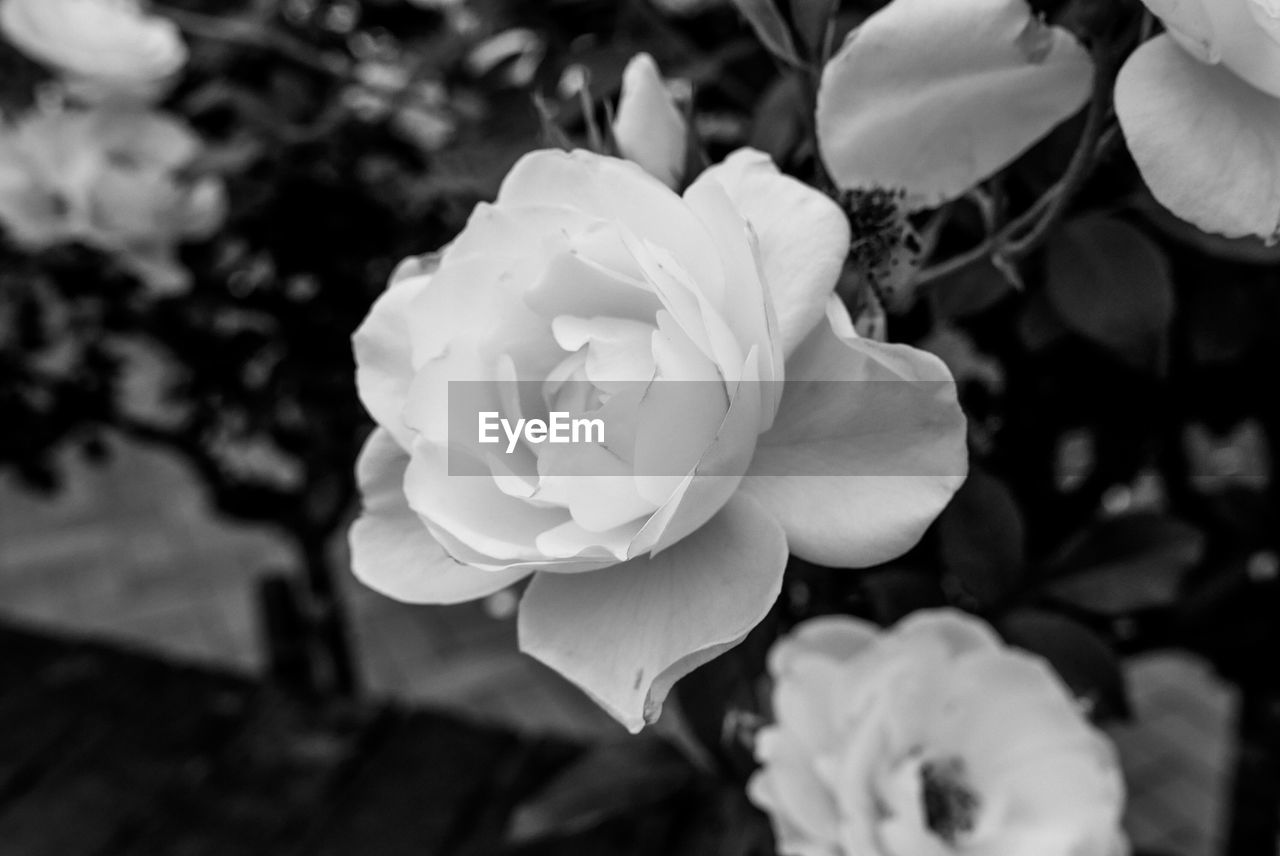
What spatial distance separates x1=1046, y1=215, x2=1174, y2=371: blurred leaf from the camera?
1.72 ft

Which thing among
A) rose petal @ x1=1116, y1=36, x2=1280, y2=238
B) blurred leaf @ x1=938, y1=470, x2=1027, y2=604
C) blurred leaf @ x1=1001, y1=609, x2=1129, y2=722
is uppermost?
rose petal @ x1=1116, y1=36, x2=1280, y2=238

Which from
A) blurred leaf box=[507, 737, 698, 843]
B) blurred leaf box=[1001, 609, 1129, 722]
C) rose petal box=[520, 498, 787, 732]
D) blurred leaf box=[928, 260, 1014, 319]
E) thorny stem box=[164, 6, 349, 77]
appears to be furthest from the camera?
thorny stem box=[164, 6, 349, 77]

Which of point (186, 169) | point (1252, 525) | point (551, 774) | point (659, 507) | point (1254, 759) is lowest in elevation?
point (551, 774)

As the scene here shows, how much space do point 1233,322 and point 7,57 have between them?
96 centimetres

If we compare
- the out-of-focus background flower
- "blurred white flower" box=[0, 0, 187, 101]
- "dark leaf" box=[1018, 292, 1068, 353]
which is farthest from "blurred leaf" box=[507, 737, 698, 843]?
"blurred white flower" box=[0, 0, 187, 101]

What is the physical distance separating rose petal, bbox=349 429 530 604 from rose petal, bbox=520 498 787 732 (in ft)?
0.08

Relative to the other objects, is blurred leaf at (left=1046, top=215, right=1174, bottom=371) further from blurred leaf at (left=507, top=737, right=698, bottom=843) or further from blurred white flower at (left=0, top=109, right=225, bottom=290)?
blurred white flower at (left=0, top=109, right=225, bottom=290)

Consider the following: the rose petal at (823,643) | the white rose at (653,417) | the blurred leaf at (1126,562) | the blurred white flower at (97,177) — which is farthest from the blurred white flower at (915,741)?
the blurred white flower at (97,177)

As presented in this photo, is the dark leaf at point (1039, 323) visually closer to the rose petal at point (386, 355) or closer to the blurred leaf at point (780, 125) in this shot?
the blurred leaf at point (780, 125)

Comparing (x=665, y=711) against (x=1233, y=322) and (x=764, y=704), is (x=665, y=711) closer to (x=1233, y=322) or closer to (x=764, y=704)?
(x=764, y=704)

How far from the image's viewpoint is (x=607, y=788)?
72 centimetres

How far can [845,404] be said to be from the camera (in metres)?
0.33

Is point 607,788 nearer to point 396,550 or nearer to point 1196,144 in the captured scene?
point 396,550

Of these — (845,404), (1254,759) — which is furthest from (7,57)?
(1254,759)
